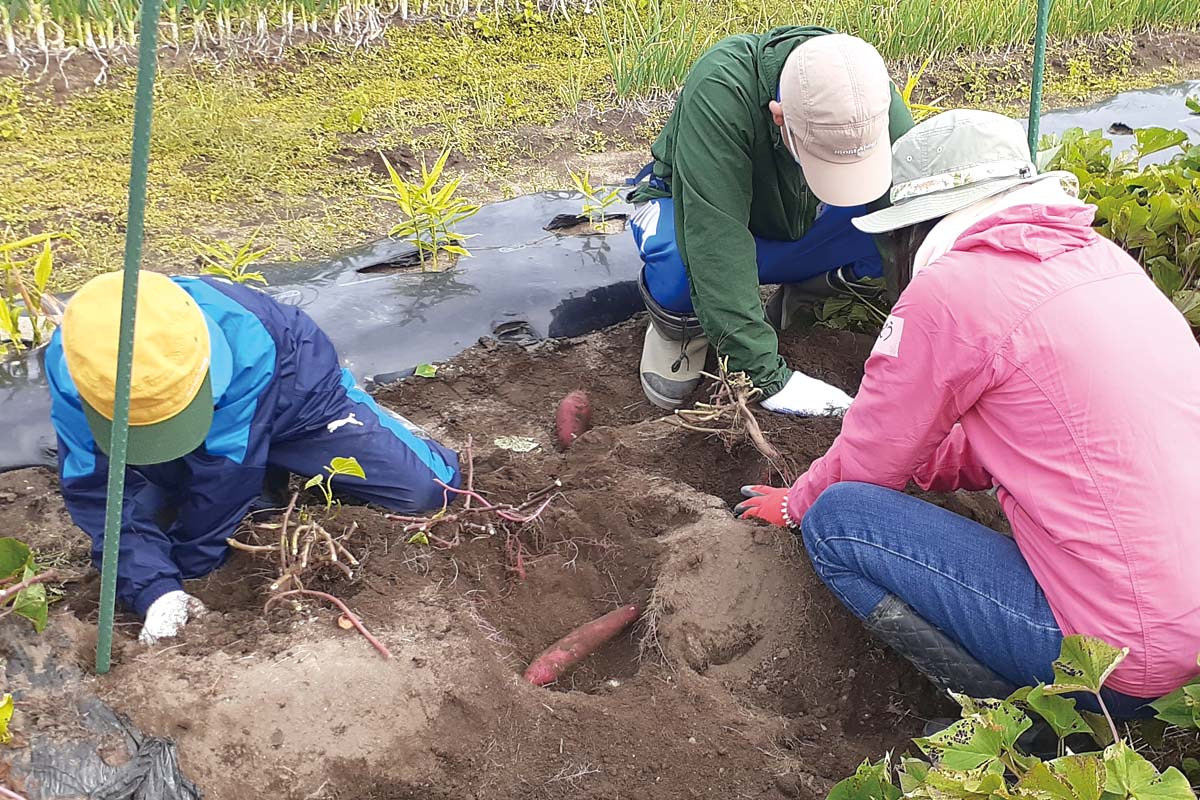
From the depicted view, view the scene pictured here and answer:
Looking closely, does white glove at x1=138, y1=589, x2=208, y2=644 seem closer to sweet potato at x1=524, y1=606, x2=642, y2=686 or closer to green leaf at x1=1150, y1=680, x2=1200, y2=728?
sweet potato at x1=524, y1=606, x2=642, y2=686

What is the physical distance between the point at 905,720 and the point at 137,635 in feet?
4.66

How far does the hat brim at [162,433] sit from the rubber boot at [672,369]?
1.36 meters

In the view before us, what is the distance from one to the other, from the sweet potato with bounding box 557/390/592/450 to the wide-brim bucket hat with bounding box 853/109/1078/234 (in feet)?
3.83

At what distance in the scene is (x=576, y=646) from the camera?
1859mm

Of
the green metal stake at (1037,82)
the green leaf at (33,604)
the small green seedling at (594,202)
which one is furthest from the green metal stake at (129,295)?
the green metal stake at (1037,82)

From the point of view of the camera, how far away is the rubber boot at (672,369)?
278 cm

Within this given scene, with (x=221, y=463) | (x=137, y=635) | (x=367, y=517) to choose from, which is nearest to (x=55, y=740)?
(x=137, y=635)

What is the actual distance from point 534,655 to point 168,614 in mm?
680

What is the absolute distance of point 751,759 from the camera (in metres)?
1.62

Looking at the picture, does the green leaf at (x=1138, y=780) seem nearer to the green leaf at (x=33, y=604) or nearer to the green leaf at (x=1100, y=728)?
the green leaf at (x=1100, y=728)

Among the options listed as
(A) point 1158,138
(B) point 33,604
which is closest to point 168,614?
(B) point 33,604

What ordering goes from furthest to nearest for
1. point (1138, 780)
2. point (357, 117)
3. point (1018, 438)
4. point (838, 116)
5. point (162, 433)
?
point (357, 117) → point (838, 116) → point (162, 433) → point (1018, 438) → point (1138, 780)

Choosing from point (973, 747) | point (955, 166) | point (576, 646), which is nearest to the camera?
point (973, 747)

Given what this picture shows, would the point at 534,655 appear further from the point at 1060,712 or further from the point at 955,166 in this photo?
the point at 955,166
